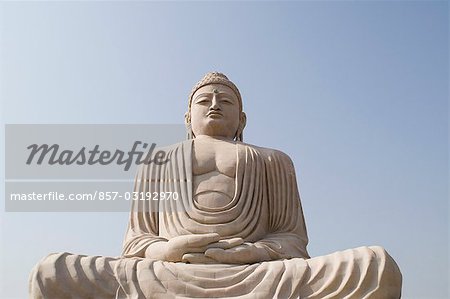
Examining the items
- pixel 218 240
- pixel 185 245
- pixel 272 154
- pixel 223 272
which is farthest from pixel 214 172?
pixel 223 272

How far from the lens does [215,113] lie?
799 cm

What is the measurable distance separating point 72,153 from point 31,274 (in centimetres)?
259

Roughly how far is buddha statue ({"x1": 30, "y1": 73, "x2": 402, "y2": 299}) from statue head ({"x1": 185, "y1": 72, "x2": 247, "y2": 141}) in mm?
12

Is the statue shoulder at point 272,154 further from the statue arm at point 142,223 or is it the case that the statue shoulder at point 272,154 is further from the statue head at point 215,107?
the statue arm at point 142,223

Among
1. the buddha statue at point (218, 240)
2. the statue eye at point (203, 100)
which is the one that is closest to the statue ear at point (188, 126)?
the buddha statue at point (218, 240)

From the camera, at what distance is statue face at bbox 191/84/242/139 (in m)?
7.99

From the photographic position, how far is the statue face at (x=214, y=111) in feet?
26.2

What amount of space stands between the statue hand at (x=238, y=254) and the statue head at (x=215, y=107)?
78.6 inches

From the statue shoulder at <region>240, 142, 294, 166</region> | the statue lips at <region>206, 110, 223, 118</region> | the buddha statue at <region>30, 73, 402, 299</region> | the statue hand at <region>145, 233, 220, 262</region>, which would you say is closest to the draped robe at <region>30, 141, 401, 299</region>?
the buddha statue at <region>30, 73, 402, 299</region>

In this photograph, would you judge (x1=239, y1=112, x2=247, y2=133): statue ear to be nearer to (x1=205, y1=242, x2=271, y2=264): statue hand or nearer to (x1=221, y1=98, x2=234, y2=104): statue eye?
(x1=221, y1=98, x2=234, y2=104): statue eye

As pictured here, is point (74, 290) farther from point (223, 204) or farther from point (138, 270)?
point (223, 204)

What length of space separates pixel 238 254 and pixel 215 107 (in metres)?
2.29

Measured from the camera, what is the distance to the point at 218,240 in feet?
21.2

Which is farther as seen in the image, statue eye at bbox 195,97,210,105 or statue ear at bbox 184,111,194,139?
statue ear at bbox 184,111,194,139
